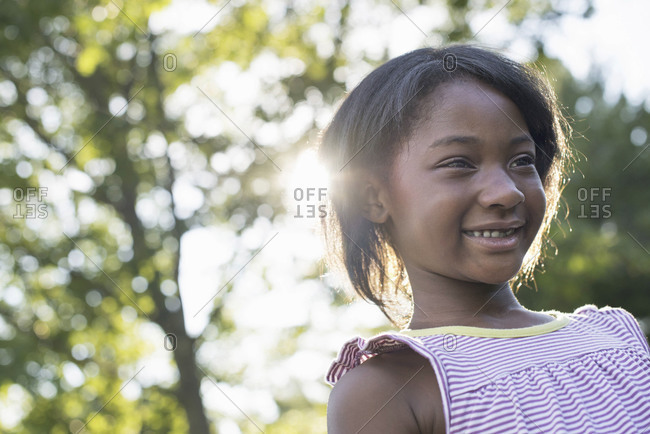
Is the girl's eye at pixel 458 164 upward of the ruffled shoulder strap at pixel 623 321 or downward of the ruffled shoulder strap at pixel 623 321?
upward

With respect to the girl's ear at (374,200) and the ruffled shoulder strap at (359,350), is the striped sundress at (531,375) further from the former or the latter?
the girl's ear at (374,200)

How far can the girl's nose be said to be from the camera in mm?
1454

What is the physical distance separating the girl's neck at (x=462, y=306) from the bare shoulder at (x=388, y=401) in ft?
0.74

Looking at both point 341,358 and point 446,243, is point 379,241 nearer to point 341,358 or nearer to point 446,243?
point 446,243

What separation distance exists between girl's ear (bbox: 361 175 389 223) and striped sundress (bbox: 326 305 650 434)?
0.97ft

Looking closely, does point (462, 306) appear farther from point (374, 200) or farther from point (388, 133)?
point (388, 133)

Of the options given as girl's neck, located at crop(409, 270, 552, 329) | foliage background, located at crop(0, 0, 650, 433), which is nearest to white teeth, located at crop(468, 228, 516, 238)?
girl's neck, located at crop(409, 270, 552, 329)

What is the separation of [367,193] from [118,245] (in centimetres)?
671

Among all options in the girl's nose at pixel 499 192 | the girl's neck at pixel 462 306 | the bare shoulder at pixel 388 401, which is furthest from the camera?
the girl's neck at pixel 462 306

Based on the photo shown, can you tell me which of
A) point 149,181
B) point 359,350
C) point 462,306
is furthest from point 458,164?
point 149,181

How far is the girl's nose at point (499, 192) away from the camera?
1.45m

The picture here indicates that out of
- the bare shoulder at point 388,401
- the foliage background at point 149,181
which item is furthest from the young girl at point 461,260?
the foliage background at point 149,181

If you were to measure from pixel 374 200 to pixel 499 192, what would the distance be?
12.9 inches

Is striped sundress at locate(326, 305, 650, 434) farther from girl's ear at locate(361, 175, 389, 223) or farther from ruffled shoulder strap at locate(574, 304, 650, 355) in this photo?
girl's ear at locate(361, 175, 389, 223)
